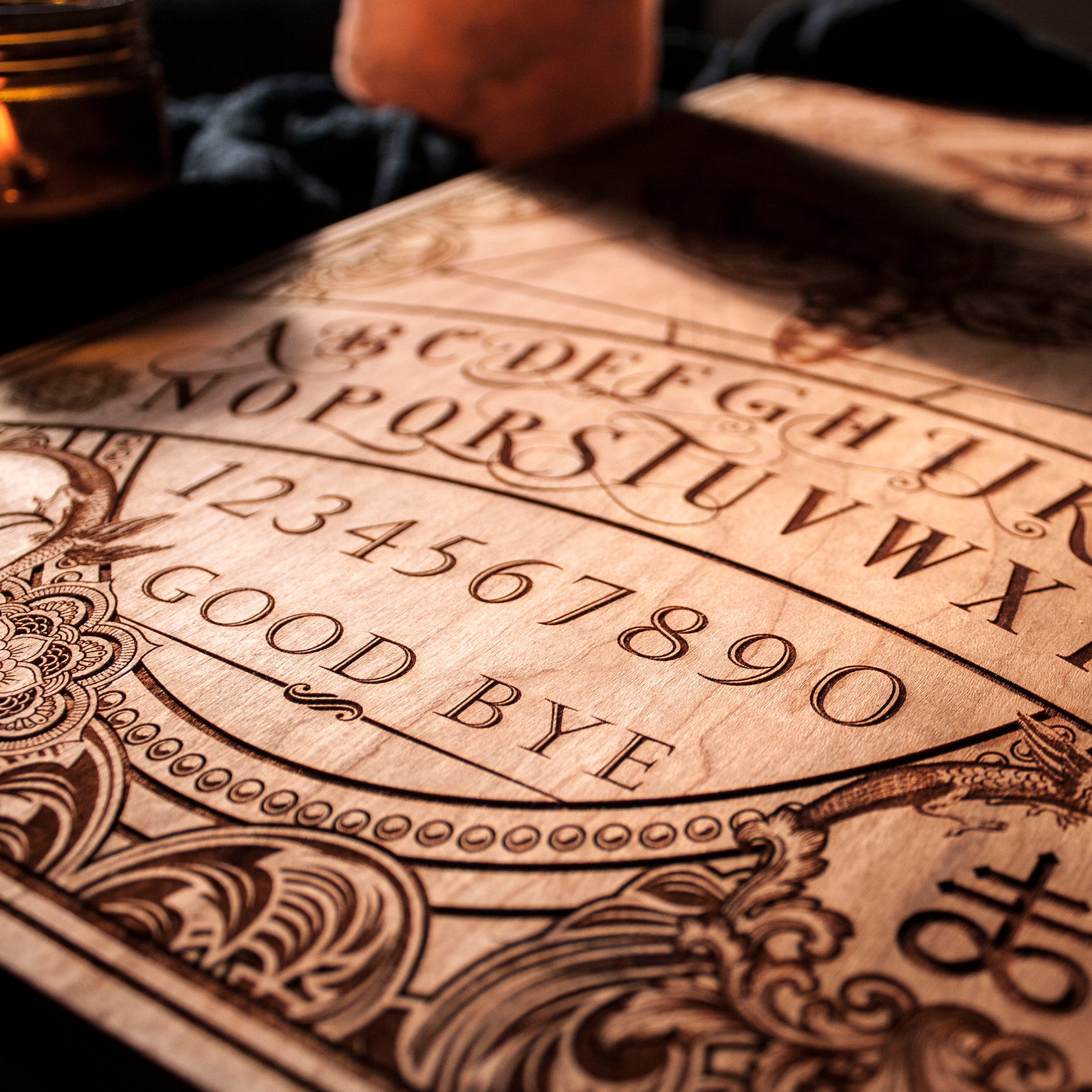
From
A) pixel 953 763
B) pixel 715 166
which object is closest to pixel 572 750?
pixel 953 763

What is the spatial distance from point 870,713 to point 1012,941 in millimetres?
152

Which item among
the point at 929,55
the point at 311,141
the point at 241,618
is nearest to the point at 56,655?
the point at 241,618

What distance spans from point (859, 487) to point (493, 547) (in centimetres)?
28

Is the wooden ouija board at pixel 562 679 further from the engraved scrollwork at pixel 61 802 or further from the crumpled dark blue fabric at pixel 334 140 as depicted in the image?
the crumpled dark blue fabric at pixel 334 140

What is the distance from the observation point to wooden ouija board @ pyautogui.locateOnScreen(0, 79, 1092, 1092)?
0.46 metres

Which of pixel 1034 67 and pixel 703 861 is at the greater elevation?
pixel 1034 67

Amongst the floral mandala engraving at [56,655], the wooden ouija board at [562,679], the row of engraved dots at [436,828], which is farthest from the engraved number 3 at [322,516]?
the row of engraved dots at [436,828]

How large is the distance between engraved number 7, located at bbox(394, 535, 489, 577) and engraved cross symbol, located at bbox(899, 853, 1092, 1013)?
0.36 metres

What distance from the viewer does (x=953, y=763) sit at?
58 cm

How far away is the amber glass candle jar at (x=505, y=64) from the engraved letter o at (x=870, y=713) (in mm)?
1281

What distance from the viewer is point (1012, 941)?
48cm

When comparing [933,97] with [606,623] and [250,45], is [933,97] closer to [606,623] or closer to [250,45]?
[250,45]

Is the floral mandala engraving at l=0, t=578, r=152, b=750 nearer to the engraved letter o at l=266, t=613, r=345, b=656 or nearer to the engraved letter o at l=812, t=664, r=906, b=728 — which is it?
the engraved letter o at l=266, t=613, r=345, b=656

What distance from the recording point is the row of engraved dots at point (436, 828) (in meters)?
0.53
